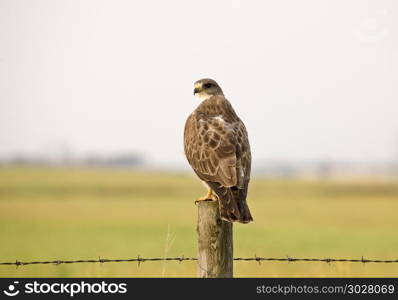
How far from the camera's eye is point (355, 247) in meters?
36.2

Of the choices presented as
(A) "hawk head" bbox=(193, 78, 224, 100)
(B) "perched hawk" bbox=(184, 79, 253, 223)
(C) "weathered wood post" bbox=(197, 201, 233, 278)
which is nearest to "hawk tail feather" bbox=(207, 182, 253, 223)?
A: (B) "perched hawk" bbox=(184, 79, 253, 223)

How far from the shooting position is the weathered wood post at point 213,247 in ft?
23.6

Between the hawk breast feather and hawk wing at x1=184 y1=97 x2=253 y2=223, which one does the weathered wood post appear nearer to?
hawk wing at x1=184 y1=97 x2=253 y2=223

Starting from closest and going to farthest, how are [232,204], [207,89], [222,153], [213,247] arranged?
[213,247] < [232,204] < [222,153] < [207,89]

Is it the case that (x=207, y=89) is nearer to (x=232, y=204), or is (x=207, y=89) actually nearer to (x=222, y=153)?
(x=222, y=153)

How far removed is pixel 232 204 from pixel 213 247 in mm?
628

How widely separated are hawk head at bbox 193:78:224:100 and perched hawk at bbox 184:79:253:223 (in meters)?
0.35

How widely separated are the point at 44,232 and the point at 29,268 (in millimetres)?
26547

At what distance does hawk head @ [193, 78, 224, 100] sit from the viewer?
10.3 m

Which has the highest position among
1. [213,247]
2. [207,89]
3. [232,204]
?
[207,89]

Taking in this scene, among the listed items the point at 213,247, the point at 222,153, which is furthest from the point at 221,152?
the point at 213,247

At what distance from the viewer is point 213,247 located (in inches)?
283

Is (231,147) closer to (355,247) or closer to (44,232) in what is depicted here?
(355,247)

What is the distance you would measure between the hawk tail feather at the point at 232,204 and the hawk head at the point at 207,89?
75.8 inches
